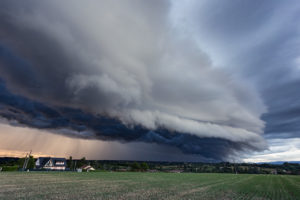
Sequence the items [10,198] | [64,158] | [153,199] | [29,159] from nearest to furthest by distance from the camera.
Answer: [10,198] < [153,199] < [29,159] < [64,158]

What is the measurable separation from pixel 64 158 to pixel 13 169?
185ft

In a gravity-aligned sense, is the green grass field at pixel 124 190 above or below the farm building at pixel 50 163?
below

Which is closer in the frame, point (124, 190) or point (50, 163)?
point (124, 190)

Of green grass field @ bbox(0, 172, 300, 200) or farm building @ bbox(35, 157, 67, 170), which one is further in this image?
farm building @ bbox(35, 157, 67, 170)

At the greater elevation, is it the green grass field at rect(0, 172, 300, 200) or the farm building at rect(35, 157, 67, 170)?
the farm building at rect(35, 157, 67, 170)

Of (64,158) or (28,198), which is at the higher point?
(64,158)

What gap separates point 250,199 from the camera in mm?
28875

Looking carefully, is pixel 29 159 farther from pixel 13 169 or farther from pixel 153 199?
pixel 153 199

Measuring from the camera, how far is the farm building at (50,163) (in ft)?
431

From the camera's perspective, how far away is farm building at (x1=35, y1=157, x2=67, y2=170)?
431 feet

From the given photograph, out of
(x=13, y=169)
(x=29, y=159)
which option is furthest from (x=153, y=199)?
(x=29, y=159)

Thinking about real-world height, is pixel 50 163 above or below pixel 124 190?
above

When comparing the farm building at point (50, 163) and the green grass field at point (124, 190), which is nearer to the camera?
the green grass field at point (124, 190)

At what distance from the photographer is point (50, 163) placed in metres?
133
